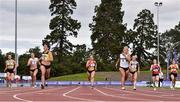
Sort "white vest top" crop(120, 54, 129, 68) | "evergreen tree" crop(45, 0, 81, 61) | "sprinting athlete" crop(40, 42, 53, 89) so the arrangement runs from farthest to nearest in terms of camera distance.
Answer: "evergreen tree" crop(45, 0, 81, 61) → "white vest top" crop(120, 54, 129, 68) → "sprinting athlete" crop(40, 42, 53, 89)

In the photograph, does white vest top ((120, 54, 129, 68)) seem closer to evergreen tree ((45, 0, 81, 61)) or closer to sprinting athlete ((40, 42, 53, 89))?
sprinting athlete ((40, 42, 53, 89))

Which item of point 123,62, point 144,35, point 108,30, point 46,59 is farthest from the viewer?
point 144,35

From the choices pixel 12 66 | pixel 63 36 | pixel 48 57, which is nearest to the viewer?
pixel 48 57

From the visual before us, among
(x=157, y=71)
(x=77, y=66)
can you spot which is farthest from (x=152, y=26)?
(x=157, y=71)

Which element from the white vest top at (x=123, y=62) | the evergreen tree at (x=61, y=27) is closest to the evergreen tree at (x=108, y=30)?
the evergreen tree at (x=61, y=27)

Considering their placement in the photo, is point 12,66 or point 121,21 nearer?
point 12,66

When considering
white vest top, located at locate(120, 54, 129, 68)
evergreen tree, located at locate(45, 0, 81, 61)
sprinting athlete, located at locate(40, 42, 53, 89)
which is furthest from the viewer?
evergreen tree, located at locate(45, 0, 81, 61)

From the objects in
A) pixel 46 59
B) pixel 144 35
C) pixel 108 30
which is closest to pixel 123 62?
pixel 46 59

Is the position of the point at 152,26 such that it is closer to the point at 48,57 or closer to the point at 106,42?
the point at 106,42

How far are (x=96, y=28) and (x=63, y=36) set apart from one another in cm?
809

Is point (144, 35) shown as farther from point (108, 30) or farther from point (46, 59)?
Answer: point (46, 59)

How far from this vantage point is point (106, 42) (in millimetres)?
110750

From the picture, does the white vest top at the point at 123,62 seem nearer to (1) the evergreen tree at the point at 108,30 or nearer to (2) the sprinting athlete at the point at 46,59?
(2) the sprinting athlete at the point at 46,59

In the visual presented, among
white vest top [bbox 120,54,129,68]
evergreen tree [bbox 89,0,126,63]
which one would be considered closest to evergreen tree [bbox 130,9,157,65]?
evergreen tree [bbox 89,0,126,63]
